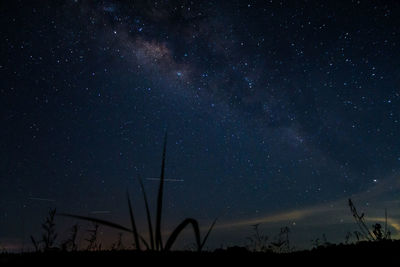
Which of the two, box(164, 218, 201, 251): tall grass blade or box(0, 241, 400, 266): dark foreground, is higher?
box(164, 218, 201, 251): tall grass blade

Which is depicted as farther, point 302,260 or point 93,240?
point 93,240

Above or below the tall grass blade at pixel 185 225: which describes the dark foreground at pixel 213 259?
below

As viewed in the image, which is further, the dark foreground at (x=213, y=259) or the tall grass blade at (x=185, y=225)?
the dark foreground at (x=213, y=259)

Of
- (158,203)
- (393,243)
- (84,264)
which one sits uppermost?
(158,203)

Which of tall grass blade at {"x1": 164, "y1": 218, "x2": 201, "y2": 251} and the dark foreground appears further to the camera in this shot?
the dark foreground

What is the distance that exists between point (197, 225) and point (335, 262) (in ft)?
6.13

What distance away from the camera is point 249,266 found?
2312 mm

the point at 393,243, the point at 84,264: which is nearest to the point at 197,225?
the point at 84,264

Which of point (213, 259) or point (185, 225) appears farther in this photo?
point (213, 259)

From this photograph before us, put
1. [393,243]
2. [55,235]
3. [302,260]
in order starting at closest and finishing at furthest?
[302,260] → [393,243] → [55,235]

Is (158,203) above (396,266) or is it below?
above

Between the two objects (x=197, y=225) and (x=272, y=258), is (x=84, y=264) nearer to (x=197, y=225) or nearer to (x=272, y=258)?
(x=197, y=225)

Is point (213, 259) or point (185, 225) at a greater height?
point (185, 225)

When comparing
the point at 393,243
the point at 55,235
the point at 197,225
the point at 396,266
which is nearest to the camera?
the point at 197,225
